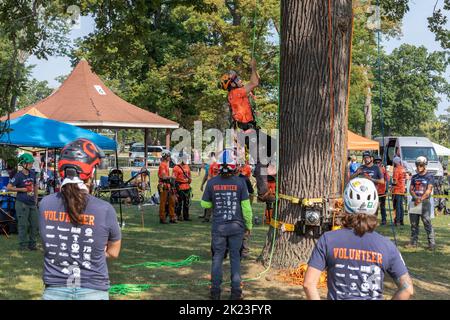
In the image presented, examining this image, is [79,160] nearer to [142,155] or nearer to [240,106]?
A: [240,106]

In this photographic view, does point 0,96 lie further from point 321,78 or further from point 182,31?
point 182,31

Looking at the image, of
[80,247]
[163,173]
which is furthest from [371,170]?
[80,247]

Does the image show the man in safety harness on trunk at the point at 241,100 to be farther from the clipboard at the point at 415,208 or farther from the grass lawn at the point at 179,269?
the clipboard at the point at 415,208

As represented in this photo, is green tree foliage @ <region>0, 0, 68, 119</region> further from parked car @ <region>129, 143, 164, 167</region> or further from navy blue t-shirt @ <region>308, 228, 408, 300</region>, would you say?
parked car @ <region>129, 143, 164, 167</region>

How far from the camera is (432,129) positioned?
309 feet

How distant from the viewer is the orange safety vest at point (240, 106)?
1004 cm

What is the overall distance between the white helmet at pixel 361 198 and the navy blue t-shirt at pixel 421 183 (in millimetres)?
9165

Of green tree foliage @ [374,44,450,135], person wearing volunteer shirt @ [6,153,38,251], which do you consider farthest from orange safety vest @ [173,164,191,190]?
green tree foliage @ [374,44,450,135]

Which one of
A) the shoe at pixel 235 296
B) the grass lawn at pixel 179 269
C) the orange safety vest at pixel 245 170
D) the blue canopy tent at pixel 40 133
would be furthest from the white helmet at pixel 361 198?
the blue canopy tent at pixel 40 133

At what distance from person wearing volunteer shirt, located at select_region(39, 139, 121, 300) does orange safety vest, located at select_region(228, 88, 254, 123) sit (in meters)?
6.04

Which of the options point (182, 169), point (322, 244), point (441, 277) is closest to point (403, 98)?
point (182, 169)

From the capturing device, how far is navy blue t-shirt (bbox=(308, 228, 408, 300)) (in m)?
3.87

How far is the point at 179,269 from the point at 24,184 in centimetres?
378
